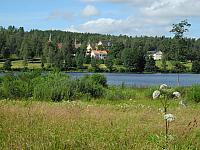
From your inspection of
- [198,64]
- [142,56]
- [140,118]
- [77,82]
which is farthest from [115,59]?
[140,118]

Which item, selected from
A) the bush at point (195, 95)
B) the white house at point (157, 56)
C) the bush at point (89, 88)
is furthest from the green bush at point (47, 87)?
the white house at point (157, 56)

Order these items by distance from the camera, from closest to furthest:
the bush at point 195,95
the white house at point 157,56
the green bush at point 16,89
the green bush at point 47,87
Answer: the green bush at point 47,87, the bush at point 195,95, the green bush at point 16,89, the white house at point 157,56

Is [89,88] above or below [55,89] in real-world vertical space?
below

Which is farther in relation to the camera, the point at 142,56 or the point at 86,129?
the point at 142,56

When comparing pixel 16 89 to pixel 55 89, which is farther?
pixel 16 89

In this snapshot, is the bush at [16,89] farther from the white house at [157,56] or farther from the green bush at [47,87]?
the white house at [157,56]

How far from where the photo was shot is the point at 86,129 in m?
8.59

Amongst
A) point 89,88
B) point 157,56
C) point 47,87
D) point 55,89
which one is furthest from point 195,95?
point 157,56

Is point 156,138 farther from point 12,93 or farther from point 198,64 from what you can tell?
point 198,64

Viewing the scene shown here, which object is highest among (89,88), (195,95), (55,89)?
(55,89)

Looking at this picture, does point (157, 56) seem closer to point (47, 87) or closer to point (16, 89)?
point (16, 89)

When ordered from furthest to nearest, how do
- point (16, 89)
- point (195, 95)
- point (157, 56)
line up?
point (157, 56)
point (16, 89)
point (195, 95)

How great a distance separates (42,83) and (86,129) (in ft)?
65.1

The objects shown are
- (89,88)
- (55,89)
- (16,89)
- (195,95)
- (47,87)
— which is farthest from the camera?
(89,88)
